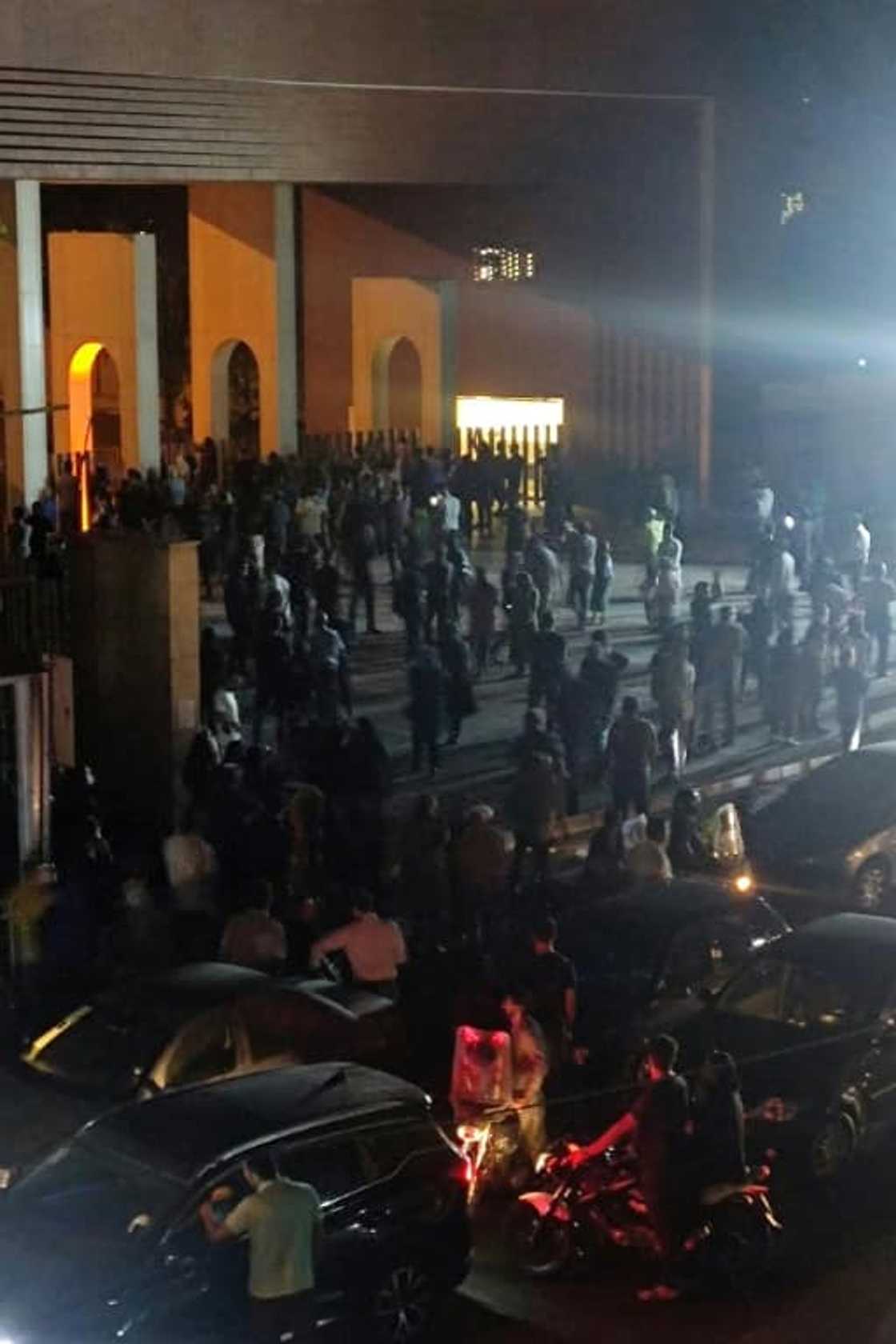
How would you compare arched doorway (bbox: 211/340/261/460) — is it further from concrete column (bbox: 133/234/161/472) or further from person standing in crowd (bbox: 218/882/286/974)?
person standing in crowd (bbox: 218/882/286/974)

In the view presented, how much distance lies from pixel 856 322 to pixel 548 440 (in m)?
6.11

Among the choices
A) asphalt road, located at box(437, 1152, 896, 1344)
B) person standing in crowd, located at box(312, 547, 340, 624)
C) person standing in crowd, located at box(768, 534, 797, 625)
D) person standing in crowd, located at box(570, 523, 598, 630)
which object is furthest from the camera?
person standing in crowd, located at box(570, 523, 598, 630)

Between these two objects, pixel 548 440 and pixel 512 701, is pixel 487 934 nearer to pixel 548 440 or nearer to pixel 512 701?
pixel 512 701

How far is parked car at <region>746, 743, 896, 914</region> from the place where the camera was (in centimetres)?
1672

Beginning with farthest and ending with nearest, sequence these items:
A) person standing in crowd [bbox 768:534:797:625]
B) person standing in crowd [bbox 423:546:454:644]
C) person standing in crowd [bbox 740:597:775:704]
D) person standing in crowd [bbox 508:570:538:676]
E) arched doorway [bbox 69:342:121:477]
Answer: arched doorway [bbox 69:342:121:477] < person standing in crowd [bbox 423:546:454:644] < person standing in crowd [bbox 768:534:797:625] < person standing in crowd [bbox 508:570:538:676] < person standing in crowd [bbox 740:597:775:704]

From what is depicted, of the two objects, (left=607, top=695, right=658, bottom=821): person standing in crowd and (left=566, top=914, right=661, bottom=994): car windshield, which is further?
(left=607, top=695, right=658, bottom=821): person standing in crowd

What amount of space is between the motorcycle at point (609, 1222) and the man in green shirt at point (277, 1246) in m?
1.68

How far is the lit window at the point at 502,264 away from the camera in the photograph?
125 feet

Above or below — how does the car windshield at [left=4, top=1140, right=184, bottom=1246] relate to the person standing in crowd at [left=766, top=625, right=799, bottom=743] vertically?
below

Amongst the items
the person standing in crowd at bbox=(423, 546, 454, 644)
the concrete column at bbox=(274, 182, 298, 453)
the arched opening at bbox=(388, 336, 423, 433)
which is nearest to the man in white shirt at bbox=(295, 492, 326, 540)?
the person standing in crowd at bbox=(423, 546, 454, 644)

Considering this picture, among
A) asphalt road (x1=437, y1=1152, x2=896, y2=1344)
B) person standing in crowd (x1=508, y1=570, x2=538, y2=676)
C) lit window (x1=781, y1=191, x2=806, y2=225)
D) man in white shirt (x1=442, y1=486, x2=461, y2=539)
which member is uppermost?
lit window (x1=781, y1=191, x2=806, y2=225)

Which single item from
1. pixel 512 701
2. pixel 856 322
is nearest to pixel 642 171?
pixel 856 322

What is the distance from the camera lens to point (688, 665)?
1955 cm

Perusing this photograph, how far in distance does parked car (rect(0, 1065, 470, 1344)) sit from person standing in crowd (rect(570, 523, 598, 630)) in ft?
47.4
